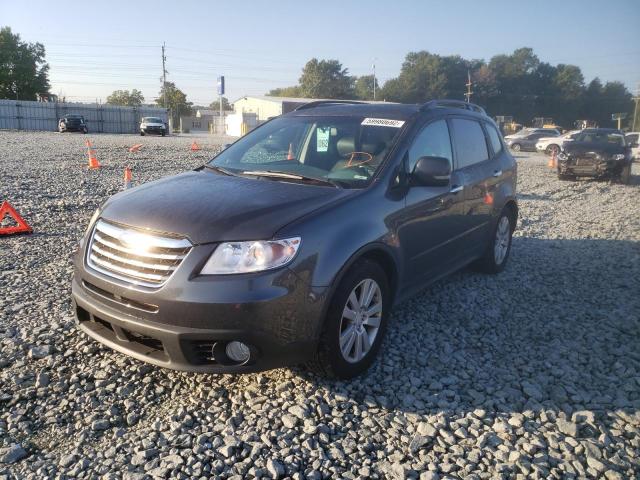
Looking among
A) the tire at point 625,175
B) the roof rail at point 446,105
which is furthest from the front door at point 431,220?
the tire at point 625,175

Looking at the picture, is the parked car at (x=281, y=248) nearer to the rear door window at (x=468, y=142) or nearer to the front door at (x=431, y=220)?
the front door at (x=431, y=220)

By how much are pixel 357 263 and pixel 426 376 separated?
96 cm

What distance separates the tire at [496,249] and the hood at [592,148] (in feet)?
36.0

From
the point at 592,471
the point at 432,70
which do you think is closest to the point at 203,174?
the point at 592,471

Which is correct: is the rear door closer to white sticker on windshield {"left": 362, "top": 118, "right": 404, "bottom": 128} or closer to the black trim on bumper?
white sticker on windshield {"left": 362, "top": 118, "right": 404, "bottom": 128}

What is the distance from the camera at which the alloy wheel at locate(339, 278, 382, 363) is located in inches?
128

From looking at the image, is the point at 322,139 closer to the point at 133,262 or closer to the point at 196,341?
the point at 133,262

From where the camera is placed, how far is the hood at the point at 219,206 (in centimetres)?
287

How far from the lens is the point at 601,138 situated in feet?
53.4

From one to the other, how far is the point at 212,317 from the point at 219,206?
74 cm

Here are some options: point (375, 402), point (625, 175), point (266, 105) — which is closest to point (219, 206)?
point (375, 402)

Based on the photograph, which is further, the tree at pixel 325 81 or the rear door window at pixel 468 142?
the tree at pixel 325 81

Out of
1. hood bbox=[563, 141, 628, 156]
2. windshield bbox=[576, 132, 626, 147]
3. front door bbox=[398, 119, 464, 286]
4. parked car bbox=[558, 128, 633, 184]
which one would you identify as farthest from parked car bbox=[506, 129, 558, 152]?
front door bbox=[398, 119, 464, 286]

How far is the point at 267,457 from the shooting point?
2600 mm
